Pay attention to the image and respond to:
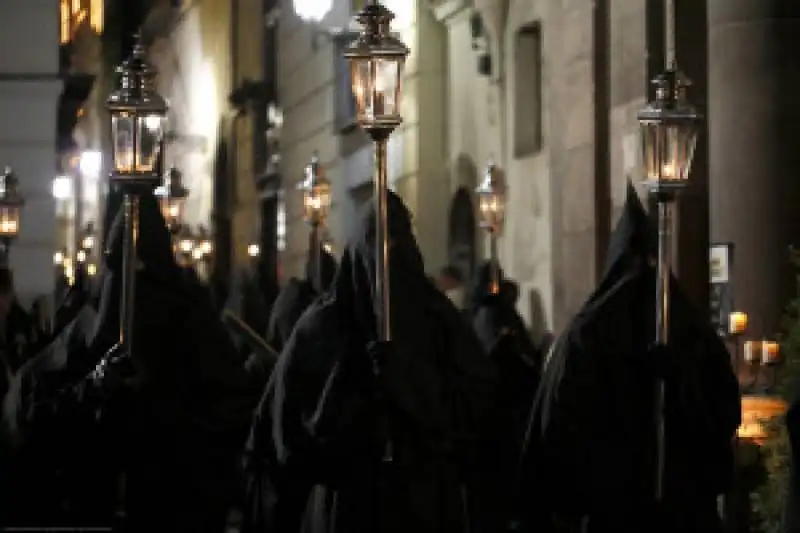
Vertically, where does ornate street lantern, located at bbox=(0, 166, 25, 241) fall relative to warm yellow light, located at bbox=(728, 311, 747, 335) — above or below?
above

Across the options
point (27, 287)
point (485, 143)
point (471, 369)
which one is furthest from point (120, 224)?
point (27, 287)

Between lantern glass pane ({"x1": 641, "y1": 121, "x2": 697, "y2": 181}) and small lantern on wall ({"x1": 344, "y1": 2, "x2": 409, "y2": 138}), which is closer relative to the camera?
small lantern on wall ({"x1": 344, "y1": 2, "x2": 409, "y2": 138})

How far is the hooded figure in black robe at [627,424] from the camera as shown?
1025 cm

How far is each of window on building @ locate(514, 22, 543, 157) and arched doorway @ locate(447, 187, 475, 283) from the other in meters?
2.07

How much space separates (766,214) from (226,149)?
27.5 meters

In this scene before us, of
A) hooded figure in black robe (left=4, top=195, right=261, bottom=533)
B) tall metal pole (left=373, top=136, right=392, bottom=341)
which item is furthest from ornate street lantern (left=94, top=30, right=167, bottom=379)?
tall metal pole (left=373, top=136, right=392, bottom=341)

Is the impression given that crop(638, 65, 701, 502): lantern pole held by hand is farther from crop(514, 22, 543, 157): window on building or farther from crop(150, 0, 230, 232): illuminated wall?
Answer: crop(150, 0, 230, 232): illuminated wall

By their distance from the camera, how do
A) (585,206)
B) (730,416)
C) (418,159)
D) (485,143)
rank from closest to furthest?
(730,416)
(585,206)
(485,143)
(418,159)

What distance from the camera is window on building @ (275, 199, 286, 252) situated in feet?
126

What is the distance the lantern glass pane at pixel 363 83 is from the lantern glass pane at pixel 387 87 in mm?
26

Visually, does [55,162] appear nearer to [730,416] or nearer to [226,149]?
[226,149]

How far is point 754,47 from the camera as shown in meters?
19.6

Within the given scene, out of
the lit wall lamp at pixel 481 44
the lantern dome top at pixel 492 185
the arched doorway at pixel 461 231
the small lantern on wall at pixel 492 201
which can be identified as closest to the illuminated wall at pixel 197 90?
the arched doorway at pixel 461 231

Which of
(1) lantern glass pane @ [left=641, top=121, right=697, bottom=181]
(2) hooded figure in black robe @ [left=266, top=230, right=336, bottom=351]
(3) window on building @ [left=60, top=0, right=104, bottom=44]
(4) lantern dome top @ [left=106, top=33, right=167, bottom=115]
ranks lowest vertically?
(2) hooded figure in black robe @ [left=266, top=230, right=336, bottom=351]
